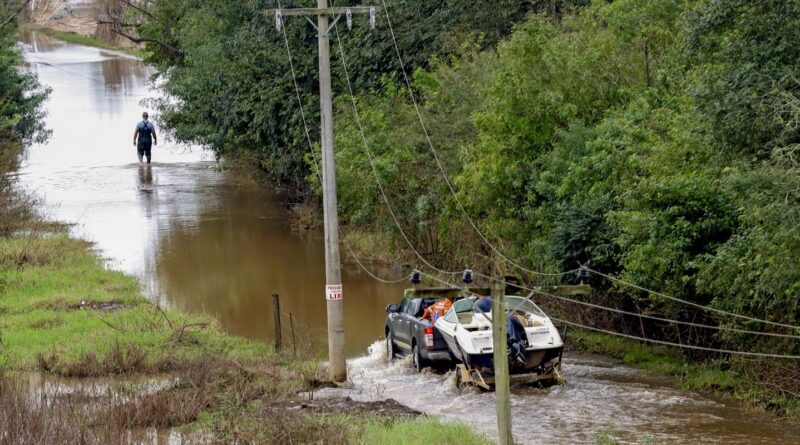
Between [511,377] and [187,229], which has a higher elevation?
[187,229]

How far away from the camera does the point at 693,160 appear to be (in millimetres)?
19047

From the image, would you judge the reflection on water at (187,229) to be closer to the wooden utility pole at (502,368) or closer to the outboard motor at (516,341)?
the outboard motor at (516,341)

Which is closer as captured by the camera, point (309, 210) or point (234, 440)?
point (234, 440)

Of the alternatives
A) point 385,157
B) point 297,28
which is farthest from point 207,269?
point 297,28

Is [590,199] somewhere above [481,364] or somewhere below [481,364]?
above

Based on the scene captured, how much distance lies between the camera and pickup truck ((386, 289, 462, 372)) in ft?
66.0

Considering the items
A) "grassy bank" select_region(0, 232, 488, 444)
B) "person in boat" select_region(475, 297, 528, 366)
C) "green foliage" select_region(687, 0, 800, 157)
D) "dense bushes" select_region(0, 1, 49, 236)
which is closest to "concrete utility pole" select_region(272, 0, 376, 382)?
"grassy bank" select_region(0, 232, 488, 444)

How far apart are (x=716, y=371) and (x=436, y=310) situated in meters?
5.08

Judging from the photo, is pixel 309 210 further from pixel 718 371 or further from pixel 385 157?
pixel 718 371

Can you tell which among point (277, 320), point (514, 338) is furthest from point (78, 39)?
point (514, 338)

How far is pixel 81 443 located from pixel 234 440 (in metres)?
2.22

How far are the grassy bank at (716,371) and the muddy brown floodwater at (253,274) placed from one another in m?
0.38

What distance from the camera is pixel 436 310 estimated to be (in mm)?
20984

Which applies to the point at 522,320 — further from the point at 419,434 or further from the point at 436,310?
the point at 419,434
